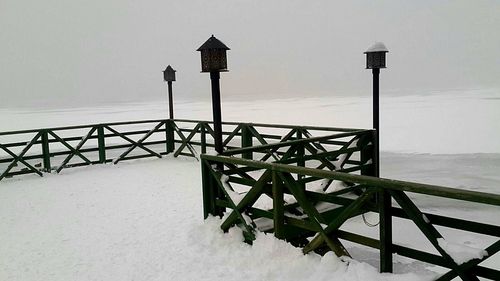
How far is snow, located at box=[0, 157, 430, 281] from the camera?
4.76m

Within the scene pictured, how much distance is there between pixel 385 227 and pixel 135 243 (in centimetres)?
332

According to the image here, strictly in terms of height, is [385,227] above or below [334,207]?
above

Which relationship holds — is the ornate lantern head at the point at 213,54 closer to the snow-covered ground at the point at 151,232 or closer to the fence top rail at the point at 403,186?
the fence top rail at the point at 403,186

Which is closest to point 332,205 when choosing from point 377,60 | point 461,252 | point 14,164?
point 461,252

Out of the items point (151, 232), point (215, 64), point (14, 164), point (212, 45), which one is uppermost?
point (212, 45)

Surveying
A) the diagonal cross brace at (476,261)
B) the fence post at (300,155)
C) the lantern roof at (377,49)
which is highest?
the lantern roof at (377,49)

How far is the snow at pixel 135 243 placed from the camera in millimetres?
4758

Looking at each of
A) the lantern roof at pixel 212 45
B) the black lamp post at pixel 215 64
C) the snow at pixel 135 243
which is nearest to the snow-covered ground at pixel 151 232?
the snow at pixel 135 243

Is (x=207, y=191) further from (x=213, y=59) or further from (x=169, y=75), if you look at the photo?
(x=169, y=75)

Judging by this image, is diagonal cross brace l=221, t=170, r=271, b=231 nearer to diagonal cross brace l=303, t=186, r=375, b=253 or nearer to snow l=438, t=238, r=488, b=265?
diagonal cross brace l=303, t=186, r=375, b=253

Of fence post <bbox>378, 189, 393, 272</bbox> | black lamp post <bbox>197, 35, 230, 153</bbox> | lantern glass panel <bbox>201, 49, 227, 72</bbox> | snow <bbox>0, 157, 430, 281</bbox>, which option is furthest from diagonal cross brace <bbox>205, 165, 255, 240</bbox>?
fence post <bbox>378, 189, 393, 272</bbox>

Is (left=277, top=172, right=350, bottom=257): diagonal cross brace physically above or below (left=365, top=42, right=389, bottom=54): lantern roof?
below

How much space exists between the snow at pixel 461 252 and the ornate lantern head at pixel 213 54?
3.88 m

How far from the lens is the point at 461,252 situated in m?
3.59
